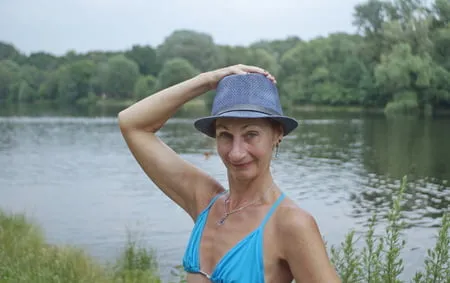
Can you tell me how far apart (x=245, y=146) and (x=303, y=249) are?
1.54 feet

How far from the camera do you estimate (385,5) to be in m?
80.2

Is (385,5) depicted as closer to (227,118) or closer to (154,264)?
(154,264)

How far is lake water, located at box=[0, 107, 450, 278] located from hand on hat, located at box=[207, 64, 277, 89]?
10.5 metres

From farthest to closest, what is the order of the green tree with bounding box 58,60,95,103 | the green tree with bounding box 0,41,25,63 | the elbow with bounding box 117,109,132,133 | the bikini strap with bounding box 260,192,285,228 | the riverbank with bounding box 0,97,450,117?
the green tree with bounding box 0,41,25,63 → the green tree with bounding box 58,60,95,103 → the riverbank with bounding box 0,97,450,117 → the elbow with bounding box 117,109,132,133 → the bikini strap with bounding box 260,192,285,228

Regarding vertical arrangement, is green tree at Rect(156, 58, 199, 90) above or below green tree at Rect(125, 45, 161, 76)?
below

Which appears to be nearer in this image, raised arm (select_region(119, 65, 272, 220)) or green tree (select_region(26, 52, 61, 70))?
raised arm (select_region(119, 65, 272, 220))

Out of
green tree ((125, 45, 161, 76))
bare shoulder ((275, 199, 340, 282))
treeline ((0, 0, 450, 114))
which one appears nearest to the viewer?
bare shoulder ((275, 199, 340, 282))

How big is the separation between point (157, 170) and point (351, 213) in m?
16.1

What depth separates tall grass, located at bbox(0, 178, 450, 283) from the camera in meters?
5.86

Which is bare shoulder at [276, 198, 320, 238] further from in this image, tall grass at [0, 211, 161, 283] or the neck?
tall grass at [0, 211, 161, 283]

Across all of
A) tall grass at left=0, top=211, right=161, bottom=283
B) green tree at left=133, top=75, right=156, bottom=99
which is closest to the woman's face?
tall grass at left=0, top=211, right=161, bottom=283

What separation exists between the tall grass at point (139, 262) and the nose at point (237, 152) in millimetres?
3563

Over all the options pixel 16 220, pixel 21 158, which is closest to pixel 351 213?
pixel 16 220

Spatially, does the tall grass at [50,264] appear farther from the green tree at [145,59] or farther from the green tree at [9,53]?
the green tree at [9,53]
